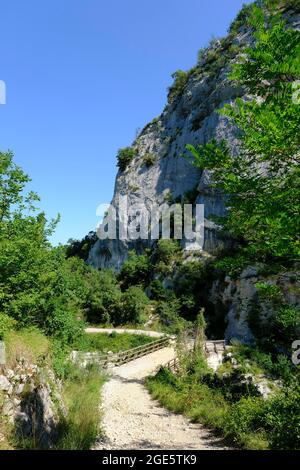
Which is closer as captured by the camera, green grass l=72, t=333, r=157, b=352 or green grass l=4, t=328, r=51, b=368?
green grass l=4, t=328, r=51, b=368

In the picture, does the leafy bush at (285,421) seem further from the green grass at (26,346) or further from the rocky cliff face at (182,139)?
the rocky cliff face at (182,139)

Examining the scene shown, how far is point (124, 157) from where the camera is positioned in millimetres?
61500

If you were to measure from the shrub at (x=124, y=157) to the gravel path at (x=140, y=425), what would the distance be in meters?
47.2

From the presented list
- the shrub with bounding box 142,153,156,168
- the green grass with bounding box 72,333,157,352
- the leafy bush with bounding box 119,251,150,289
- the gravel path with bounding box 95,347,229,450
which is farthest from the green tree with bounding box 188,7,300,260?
the shrub with bounding box 142,153,156,168

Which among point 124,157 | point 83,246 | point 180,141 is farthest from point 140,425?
point 83,246

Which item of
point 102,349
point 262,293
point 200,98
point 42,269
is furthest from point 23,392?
point 200,98

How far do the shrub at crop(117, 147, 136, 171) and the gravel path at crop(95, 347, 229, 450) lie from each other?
47157mm

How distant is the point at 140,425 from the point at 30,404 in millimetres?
4727

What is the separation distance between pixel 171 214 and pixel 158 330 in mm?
18267

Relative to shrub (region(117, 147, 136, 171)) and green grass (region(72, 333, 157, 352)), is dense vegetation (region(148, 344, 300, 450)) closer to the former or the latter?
green grass (region(72, 333, 157, 352))

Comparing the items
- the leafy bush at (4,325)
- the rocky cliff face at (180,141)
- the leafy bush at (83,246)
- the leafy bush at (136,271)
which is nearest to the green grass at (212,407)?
the leafy bush at (4,325)

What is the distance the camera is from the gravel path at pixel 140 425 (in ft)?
30.2

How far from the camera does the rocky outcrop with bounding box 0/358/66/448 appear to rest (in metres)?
7.31
